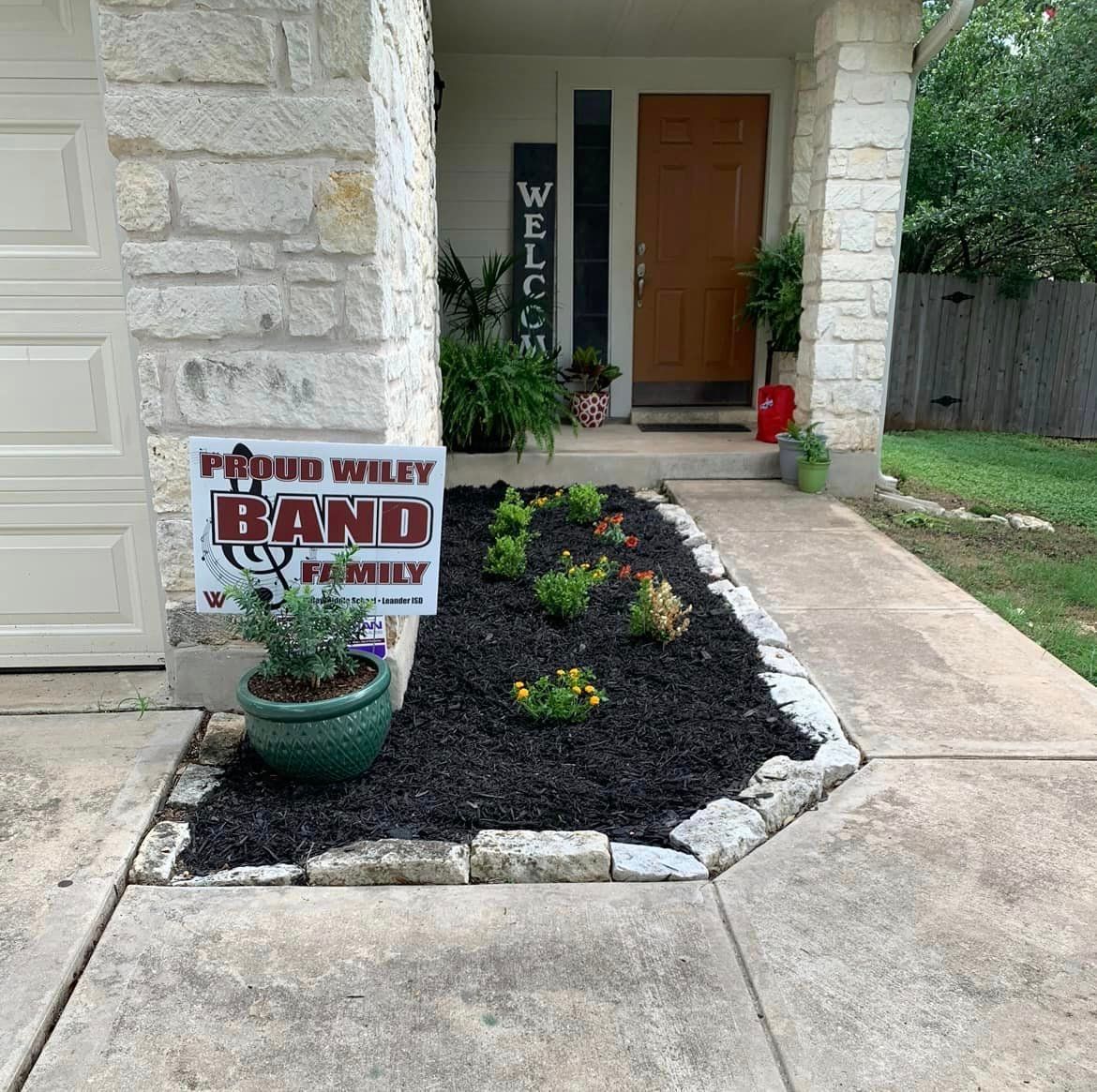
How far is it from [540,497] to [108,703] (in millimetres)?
3046

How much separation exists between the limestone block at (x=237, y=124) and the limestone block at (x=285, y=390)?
53 centimetres

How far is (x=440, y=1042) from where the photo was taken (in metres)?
1.62

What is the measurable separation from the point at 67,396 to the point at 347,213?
1068mm

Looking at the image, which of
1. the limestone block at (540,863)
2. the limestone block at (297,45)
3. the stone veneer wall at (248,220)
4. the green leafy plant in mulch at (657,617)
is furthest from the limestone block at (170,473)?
the green leafy plant in mulch at (657,617)

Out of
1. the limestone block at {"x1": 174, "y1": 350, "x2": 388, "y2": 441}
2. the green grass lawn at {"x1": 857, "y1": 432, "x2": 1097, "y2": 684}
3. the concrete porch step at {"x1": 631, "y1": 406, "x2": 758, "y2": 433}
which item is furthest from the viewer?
the concrete porch step at {"x1": 631, "y1": 406, "x2": 758, "y2": 433}

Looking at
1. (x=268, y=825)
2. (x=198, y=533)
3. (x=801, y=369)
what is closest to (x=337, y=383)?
(x=198, y=533)

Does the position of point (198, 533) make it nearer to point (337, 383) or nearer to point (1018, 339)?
point (337, 383)

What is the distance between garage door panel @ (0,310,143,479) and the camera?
272 centimetres

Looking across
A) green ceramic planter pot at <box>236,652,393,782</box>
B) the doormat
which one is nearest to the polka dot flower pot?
the doormat

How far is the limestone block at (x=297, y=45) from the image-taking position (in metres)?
2.33

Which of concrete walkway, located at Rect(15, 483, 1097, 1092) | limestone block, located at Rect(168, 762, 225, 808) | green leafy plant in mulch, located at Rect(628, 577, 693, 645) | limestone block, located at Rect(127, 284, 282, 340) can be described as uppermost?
limestone block, located at Rect(127, 284, 282, 340)

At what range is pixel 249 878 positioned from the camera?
A: 206 cm

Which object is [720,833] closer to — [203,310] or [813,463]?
[203,310]

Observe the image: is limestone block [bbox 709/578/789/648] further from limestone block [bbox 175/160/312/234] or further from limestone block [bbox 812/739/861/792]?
limestone block [bbox 175/160/312/234]
